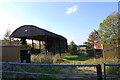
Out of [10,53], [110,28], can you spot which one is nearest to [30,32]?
[10,53]

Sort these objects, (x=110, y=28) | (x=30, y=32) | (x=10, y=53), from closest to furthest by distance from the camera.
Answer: (x=10, y=53) → (x=110, y=28) → (x=30, y=32)

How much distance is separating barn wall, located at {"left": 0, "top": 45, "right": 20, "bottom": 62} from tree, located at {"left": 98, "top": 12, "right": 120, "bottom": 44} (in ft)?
31.8

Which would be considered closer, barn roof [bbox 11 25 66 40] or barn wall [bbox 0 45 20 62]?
barn wall [bbox 0 45 20 62]

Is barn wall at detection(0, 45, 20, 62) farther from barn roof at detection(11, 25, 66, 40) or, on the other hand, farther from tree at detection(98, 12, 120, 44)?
tree at detection(98, 12, 120, 44)

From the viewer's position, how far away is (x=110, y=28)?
1213 cm

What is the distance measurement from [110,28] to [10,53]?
10427 mm

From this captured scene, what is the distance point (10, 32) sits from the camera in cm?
1823

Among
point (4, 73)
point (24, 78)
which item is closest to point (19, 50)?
point (4, 73)

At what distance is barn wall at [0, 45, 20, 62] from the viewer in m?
6.61

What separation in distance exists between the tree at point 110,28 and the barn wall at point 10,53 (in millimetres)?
9686

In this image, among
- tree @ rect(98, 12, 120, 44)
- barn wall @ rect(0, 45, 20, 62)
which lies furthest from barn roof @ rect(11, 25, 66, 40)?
barn wall @ rect(0, 45, 20, 62)

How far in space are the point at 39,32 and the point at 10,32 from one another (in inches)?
216

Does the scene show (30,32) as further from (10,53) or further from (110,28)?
(110,28)

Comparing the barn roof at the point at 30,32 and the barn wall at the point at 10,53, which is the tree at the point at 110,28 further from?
the barn wall at the point at 10,53
